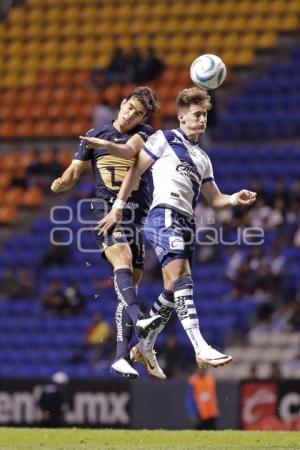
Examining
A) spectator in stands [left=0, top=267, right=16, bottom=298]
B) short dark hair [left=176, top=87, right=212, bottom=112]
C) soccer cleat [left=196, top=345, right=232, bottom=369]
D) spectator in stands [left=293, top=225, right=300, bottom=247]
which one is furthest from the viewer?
spectator in stands [left=0, top=267, right=16, bottom=298]

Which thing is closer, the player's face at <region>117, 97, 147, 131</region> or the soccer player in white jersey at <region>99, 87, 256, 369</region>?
the soccer player in white jersey at <region>99, 87, 256, 369</region>

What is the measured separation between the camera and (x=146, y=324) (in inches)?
439

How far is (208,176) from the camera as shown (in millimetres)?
11922

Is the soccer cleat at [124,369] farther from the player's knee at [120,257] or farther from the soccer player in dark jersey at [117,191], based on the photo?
the player's knee at [120,257]

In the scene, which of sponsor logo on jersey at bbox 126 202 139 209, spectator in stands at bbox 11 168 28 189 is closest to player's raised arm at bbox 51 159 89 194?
sponsor logo on jersey at bbox 126 202 139 209

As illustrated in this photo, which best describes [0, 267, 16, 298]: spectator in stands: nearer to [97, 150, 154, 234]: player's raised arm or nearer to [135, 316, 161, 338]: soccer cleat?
[97, 150, 154, 234]: player's raised arm

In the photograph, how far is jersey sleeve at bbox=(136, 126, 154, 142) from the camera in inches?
468

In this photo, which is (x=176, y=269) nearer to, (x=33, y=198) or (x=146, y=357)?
(x=146, y=357)

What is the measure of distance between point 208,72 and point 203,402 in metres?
8.22

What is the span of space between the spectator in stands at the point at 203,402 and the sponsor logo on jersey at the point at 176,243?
8.00 m

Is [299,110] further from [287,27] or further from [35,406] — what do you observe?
[35,406]

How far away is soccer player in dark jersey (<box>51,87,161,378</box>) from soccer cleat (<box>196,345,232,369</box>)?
100 centimetres

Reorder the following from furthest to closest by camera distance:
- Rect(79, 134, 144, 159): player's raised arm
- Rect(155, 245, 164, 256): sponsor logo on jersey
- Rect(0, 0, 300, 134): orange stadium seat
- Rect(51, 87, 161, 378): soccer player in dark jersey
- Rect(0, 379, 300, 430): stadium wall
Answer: Rect(0, 0, 300, 134): orange stadium seat
Rect(0, 379, 300, 430): stadium wall
Rect(51, 87, 161, 378): soccer player in dark jersey
Rect(155, 245, 164, 256): sponsor logo on jersey
Rect(79, 134, 144, 159): player's raised arm

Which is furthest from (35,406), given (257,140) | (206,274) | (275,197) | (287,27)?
(287,27)
